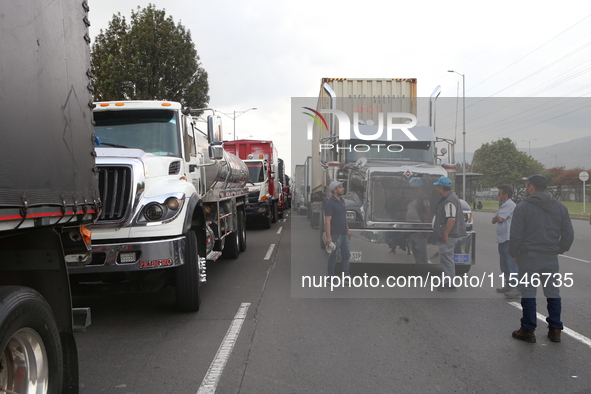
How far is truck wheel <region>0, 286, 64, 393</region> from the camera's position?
2.62 meters

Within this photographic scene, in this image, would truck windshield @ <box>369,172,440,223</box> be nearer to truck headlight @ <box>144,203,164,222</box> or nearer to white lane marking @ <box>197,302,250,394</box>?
white lane marking @ <box>197,302,250,394</box>

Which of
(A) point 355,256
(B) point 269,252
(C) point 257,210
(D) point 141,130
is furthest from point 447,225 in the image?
(C) point 257,210

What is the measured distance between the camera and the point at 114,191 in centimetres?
602

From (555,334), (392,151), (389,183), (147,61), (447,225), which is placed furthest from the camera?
(147,61)

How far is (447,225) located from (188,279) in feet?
12.9

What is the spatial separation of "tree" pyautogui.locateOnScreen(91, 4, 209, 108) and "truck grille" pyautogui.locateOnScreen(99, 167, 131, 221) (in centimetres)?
1394

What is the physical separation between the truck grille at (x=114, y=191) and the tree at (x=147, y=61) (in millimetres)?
13940

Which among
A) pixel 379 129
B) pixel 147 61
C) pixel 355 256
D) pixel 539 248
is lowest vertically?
pixel 355 256

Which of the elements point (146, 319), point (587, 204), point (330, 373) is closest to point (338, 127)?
point (146, 319)

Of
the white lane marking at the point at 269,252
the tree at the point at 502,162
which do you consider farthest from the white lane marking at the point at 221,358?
the tree at the point at 502,162

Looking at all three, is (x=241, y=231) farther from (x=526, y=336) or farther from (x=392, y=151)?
(x=526, y=336)

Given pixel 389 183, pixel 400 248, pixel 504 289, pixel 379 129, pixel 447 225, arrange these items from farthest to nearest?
pixel 379 129 < pixel 389 183 < pixel 400 248 < pixel 504 289 < pixel 447 225

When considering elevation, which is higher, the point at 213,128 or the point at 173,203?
the point at 213,128

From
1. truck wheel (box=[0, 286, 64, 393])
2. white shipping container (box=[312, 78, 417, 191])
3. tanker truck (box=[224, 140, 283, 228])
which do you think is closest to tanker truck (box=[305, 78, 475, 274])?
white shipping container (box=[312, 78, 417, 191])
